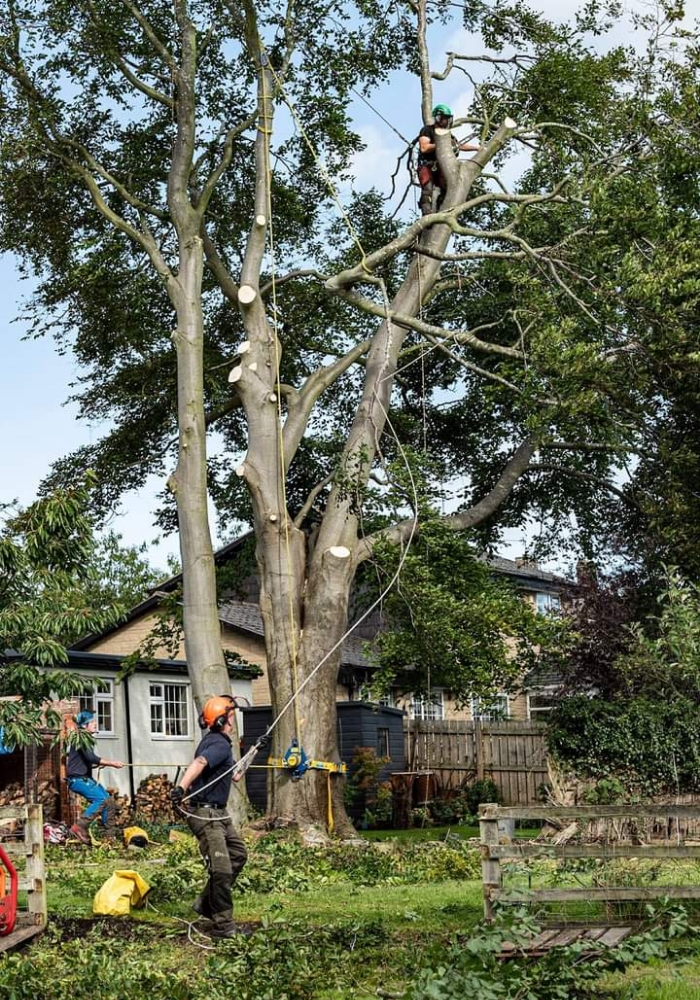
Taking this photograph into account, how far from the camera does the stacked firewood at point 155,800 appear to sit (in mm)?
21984

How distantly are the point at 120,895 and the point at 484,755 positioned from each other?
15148 mm

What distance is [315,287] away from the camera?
72.0ft

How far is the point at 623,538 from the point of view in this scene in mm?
23000

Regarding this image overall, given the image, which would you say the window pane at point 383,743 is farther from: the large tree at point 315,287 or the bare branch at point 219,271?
the bare branch at point 219,271

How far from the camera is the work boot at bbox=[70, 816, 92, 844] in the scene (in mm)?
16719

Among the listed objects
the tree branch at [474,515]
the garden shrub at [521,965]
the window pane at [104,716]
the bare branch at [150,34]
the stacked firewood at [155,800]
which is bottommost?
the stacked firewood at [155,800]

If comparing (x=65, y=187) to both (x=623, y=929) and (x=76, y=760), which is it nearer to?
(x=76, y=760)

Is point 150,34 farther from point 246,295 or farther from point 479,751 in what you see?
point 479,751

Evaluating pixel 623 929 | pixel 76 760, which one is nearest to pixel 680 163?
pixel 76 760

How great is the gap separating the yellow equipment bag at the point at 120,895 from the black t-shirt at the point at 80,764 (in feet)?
22.9

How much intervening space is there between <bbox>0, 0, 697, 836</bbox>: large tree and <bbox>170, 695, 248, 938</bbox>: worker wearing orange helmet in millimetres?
6291

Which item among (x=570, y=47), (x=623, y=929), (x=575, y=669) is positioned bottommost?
(x=623, y=929)

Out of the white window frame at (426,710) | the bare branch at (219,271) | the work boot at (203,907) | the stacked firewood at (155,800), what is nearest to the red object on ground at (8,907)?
the work boot at (203,907)

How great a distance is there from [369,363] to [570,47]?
640 centimetres
